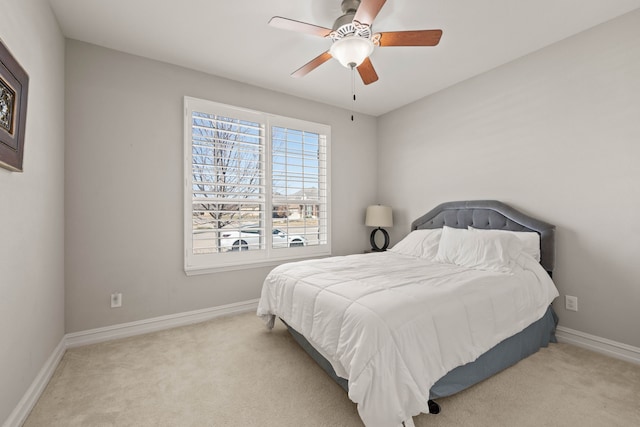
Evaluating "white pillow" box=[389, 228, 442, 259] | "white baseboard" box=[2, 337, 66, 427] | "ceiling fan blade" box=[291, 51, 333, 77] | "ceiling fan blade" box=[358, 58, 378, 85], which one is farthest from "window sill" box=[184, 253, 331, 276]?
"ceiling fan blade" box=[358, 58, 378, 85]

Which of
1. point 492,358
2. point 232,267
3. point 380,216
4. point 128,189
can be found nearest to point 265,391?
point 492,358

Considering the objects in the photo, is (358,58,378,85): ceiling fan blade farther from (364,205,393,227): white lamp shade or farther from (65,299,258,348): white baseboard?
(65,299,258,348): white baseboard

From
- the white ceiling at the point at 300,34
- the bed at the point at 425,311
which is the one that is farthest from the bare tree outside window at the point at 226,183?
the bed at the point at 425,311

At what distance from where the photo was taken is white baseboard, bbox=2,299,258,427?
64.9 inches

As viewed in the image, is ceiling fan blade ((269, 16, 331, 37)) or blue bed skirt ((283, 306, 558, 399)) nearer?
blue bed skirt ((283, 306, 558, 399))

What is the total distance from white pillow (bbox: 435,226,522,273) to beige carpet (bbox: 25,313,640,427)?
77 cm

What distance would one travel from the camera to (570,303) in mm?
2588

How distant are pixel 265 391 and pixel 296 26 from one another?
2413mm

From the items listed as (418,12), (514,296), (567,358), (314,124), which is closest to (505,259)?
(514,296)

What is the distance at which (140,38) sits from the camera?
101 inches

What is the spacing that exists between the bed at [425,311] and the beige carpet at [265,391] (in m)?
0.12

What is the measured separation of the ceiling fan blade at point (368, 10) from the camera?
5.40 ft

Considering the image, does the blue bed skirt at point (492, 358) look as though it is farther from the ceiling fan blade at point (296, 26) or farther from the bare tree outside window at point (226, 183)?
the ceiling fan blade at point (296, 26)

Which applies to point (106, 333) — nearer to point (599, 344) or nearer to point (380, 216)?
point (380, 216)
